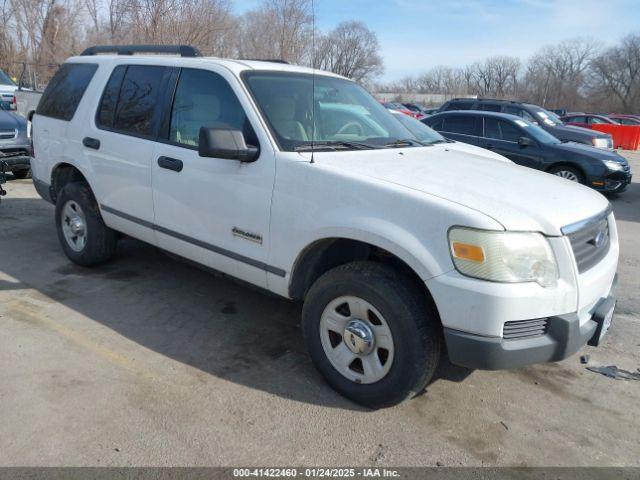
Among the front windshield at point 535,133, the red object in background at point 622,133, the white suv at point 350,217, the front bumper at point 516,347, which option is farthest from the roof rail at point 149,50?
the red object in background at point 622,133

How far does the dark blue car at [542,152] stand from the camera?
33.8ft

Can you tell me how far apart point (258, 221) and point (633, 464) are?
95.6 inches

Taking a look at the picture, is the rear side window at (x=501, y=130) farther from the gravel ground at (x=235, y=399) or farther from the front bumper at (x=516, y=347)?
the front bumper at (x=516, y=347)

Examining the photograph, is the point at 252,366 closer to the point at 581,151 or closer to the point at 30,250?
the point at 30,250

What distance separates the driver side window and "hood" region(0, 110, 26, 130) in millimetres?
5775

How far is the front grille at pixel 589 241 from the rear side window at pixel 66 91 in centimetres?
421

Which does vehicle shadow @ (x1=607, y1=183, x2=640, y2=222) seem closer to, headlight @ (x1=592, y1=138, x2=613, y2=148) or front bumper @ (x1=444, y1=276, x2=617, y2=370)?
headlight @ (x1=592, y1=138, x2=613, y2=148)

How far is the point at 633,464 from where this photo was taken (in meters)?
2.68

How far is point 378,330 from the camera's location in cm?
290

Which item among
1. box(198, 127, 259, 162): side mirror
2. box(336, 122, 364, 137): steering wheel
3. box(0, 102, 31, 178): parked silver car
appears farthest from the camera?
box(0, 102, 31, 178): parked silver car

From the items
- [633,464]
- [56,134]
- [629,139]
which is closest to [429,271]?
[633,464]

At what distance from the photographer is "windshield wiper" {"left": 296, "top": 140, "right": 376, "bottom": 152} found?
3.27m

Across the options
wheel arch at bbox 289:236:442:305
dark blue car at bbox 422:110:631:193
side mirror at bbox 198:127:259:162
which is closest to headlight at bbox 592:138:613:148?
dark blue car at bbox 422:110:631:193

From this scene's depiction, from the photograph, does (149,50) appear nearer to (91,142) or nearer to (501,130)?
(91,142)
